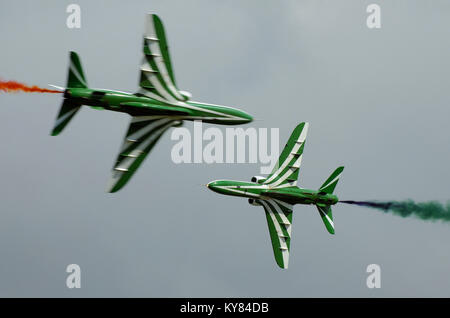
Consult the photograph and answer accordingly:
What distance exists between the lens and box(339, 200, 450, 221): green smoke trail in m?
70.6

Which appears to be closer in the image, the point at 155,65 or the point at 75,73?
the point at 75,73

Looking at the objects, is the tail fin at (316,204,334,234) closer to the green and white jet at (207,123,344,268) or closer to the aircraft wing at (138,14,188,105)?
the green and white jet at (207,123,344,268)

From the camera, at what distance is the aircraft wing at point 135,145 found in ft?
214

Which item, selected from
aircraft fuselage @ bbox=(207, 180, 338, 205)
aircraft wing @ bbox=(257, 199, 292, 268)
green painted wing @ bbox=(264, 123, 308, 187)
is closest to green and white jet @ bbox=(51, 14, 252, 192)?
aircraft fuselage @ bbox=(207, 180, 338, 205)

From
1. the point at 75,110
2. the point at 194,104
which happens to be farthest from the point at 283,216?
the point at 75,110

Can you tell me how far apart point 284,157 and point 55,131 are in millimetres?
12766

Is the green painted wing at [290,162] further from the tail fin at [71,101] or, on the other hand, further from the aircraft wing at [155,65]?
the tail fin at [71,101]

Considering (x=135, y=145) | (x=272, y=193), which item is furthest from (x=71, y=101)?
(x=272, y=193)

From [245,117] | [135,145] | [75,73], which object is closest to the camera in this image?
[75,73]

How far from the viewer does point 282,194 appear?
68812 millimetres

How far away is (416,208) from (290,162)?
715 centimetres

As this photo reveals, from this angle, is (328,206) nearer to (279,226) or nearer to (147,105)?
(279,226)

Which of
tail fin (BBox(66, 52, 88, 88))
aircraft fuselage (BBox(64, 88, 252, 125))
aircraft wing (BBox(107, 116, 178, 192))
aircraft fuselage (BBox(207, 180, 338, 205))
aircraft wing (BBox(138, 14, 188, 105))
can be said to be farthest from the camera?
aircraft fuselage (BBox(207, 180, 338, 205))

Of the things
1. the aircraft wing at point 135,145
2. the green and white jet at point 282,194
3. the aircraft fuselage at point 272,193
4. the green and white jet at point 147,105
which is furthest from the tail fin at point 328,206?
the aircraft wing at point 135,145
